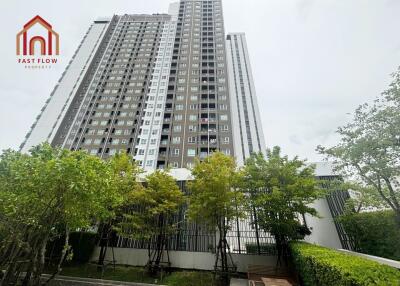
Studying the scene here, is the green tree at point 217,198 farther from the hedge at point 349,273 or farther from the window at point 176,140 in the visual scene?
the window at point 176,140

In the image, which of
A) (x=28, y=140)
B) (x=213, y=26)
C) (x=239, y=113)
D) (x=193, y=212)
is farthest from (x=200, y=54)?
(x=193, y=212)

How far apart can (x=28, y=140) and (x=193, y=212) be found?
56.0m

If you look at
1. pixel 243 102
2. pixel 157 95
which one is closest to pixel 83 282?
pixel 157 95

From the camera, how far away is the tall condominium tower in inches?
1679

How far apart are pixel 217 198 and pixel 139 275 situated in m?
7.01

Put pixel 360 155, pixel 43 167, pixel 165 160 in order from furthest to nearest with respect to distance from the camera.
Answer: pixel 165 160 < pixel 360 155 < pixel 43 167

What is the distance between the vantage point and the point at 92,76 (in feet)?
195

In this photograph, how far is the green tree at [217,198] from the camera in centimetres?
1104

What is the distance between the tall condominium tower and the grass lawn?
24.9 meters

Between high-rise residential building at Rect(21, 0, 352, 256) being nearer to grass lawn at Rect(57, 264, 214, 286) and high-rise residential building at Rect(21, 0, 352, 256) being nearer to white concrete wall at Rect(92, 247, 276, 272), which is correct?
white concrete wall at Rect(92, 247, 276, 272)

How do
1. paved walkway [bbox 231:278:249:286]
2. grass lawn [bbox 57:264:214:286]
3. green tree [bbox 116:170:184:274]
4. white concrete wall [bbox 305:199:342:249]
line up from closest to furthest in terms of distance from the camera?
paved walkway [bbox 231:278:249:286] < grass lawn [bbox 57:264:214:286] < green tree [bbox 116:170:184:274] < white concrete wall [bbox 305:199:342:249]

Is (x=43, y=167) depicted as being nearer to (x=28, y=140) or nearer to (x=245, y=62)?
(x=28, y=140)

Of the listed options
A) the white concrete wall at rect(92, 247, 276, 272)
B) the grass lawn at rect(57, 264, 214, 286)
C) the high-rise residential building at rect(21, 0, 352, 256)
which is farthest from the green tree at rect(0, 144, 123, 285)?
the high-rise residential building at rect(21, 0, 352, 256)

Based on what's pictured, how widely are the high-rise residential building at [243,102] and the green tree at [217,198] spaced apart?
114 feet
